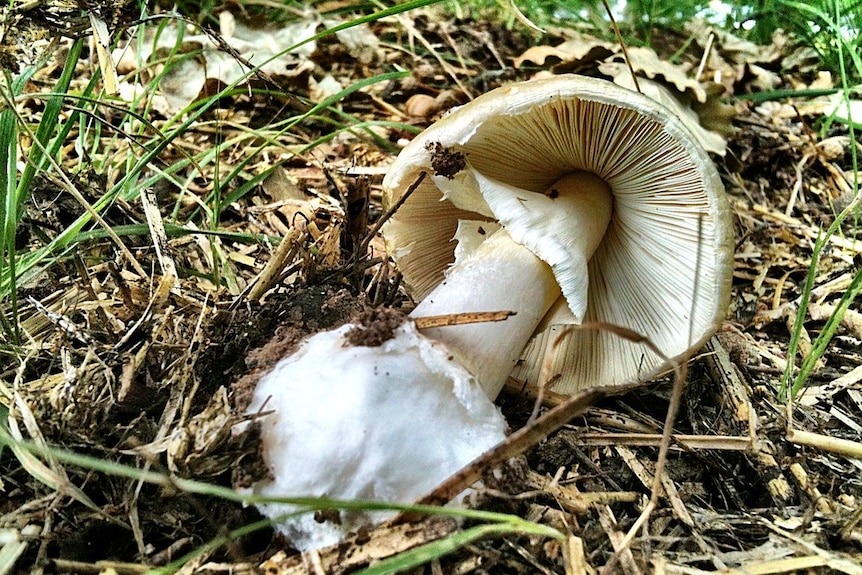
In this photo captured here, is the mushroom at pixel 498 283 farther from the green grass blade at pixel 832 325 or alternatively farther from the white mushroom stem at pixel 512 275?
the green grass blade at pixel 832 325

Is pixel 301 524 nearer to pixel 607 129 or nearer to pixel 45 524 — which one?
pixel 45 524

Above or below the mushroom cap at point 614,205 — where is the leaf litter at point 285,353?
below

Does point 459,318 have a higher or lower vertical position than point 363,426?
higher

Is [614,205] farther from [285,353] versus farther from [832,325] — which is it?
[285,353]

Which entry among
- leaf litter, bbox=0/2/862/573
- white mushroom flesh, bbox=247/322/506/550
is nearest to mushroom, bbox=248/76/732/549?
white mushroom flesh, bbox=247/322/506/550

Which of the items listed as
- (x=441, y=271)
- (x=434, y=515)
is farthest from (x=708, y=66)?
(x=434, y=515)

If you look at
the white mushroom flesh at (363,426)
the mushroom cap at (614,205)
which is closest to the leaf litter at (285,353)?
the white mushroom flesh at (363,426)

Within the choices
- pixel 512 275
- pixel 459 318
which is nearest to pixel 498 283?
pixel 512 275
